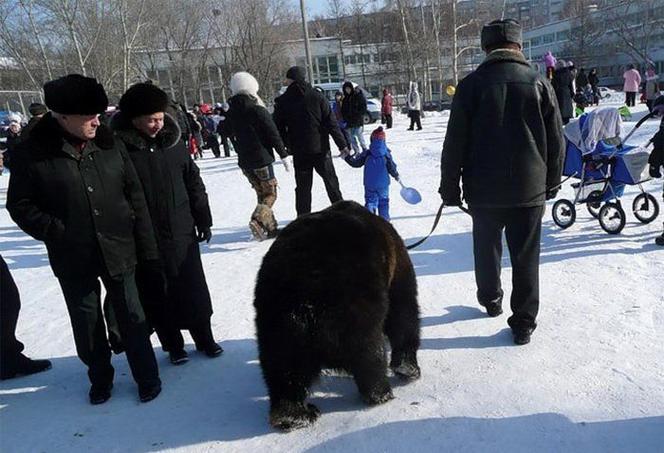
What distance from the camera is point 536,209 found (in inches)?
132

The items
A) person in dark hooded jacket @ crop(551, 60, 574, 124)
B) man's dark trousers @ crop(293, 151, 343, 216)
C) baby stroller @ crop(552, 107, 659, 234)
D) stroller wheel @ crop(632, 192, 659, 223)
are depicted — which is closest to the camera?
baby stroller @ crop(552, 107, 659, 234)

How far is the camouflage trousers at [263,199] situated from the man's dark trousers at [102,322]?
3358 mm

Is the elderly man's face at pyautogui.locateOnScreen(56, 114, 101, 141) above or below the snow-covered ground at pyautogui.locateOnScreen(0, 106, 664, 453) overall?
above

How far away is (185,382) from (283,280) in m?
1.37

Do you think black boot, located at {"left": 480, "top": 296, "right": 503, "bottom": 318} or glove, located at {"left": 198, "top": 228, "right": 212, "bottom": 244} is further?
black boot, located at {"left": 480, "top": 296, "right": 503, "bottom": 318}

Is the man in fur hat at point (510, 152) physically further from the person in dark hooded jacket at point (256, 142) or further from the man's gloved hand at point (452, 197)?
the person in dark hooded jacket at point (256, 142)

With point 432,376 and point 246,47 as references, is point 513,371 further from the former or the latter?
point 246,47

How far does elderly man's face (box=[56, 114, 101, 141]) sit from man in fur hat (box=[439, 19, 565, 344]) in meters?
2.27

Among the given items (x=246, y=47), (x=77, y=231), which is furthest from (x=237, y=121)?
(x=246, y=47)

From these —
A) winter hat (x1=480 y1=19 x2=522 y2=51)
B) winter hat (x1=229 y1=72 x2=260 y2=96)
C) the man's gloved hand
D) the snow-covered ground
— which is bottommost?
the snow-covered ground

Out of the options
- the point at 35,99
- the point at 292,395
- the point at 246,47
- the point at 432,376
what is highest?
the point at 246,47

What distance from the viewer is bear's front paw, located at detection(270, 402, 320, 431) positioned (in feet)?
8.70

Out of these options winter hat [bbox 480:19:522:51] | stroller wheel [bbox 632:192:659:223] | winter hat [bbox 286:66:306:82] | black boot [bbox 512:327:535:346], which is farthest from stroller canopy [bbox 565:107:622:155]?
winter hat [bbox 286:66:306:82]

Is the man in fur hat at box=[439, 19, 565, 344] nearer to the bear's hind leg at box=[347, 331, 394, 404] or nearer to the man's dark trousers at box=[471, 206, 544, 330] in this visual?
the man's dark trousers at box=[471, 206, 544, 330]
